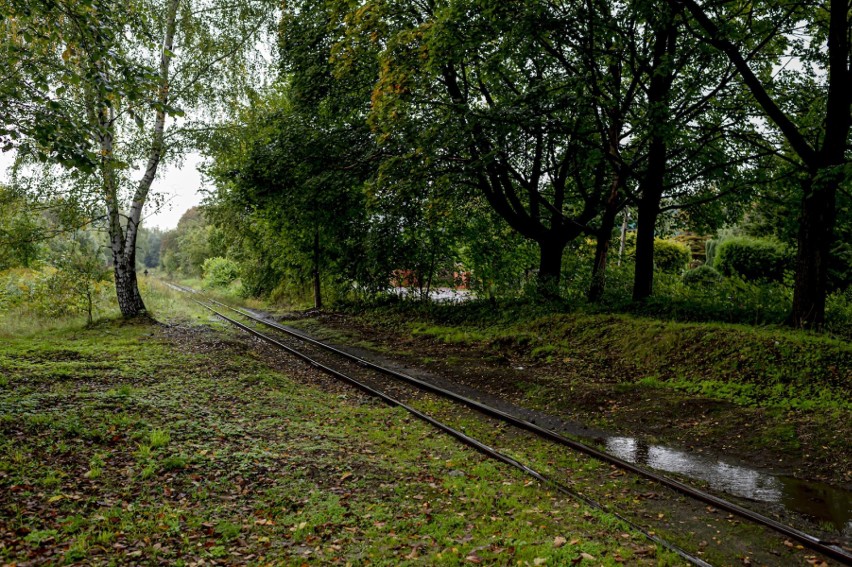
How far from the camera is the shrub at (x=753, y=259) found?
16.5 m

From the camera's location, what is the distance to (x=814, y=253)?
8.90 m

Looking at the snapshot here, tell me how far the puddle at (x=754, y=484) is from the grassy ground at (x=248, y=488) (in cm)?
174

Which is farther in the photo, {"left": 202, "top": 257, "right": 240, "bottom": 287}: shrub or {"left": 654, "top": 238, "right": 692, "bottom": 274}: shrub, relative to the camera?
{"left": 202, "top": 257, "right": 240, "bottom": 287}: shrub

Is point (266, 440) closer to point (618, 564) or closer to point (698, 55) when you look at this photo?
point (618, 564)

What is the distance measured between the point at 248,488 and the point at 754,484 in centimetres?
529

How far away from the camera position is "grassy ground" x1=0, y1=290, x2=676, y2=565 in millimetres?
4059

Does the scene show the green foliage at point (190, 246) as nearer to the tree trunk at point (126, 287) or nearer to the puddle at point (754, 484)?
the tree trunk at point (126, 287)

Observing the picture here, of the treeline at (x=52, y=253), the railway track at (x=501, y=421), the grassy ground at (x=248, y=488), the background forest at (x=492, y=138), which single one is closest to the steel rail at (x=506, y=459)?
the railway track at (x=501, y=421)

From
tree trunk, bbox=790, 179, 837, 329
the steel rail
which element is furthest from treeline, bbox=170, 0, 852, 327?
the steel rail

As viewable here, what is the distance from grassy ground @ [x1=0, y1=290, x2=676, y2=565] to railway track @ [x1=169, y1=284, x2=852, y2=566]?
7.1 inches

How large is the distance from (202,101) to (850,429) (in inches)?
645

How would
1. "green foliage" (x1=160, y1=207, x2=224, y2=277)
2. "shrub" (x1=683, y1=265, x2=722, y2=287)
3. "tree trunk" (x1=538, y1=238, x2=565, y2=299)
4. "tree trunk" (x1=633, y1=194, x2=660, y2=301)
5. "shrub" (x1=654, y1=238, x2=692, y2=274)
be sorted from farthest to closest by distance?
"green foliage" (x1=160, y1=207, x2=224, y2=277) → "shrub" (x1=654, y1=238, x2=692, y2=274) → "shrub" (x1=683, y1=265, x2=722, y2=287) → "tree trunk" (x1=538, y1=238, x2=565, y2=299) → "tree trunk" (x1=633, y1=194, x2=660, y2=301)

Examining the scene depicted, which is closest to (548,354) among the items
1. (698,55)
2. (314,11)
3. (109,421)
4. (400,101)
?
(400,101)

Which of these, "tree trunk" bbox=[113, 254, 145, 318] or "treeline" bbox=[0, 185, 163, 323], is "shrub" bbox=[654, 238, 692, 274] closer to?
"treeline" bbox=[0, 185, 163, 323]
